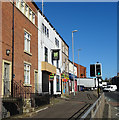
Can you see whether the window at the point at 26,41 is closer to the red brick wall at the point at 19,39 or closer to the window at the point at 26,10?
the red brick wall at the point at 19,39

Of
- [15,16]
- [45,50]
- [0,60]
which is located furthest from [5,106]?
[45,50]

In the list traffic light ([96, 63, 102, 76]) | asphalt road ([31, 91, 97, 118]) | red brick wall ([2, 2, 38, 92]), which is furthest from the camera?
traffic light ([96, 63, 102, 76])

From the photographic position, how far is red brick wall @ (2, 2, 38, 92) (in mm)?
14422

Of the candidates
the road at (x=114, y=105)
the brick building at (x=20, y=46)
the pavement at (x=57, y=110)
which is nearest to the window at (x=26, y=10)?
the brick building at (x=20, y=46)

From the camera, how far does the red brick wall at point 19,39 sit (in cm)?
1442

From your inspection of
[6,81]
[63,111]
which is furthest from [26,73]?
[63,111]

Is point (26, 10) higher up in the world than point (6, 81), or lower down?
higher up

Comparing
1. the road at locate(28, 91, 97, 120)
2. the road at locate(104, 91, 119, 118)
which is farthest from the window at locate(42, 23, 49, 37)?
the road at locate(104, 91, 119, 118)

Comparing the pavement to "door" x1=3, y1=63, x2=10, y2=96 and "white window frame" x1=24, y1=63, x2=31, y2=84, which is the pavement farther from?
"white window frame" x1=24, y1=63, x2=31, y2=84

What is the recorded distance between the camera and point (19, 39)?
55.3 ft

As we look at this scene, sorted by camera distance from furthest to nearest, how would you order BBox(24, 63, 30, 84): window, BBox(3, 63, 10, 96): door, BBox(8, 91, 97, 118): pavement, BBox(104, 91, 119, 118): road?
BBox(24, 63, 30, 84): window
BBox(3, 63, 10, 96): door
BBox(8, 91, 97, 118): pavement
BBox(104, 91, 119, 118): road

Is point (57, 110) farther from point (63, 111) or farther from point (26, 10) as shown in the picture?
point (26, 10)

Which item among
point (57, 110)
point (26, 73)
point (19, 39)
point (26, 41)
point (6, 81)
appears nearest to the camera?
point (6, 81)

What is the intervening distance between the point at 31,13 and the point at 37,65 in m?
5.16
